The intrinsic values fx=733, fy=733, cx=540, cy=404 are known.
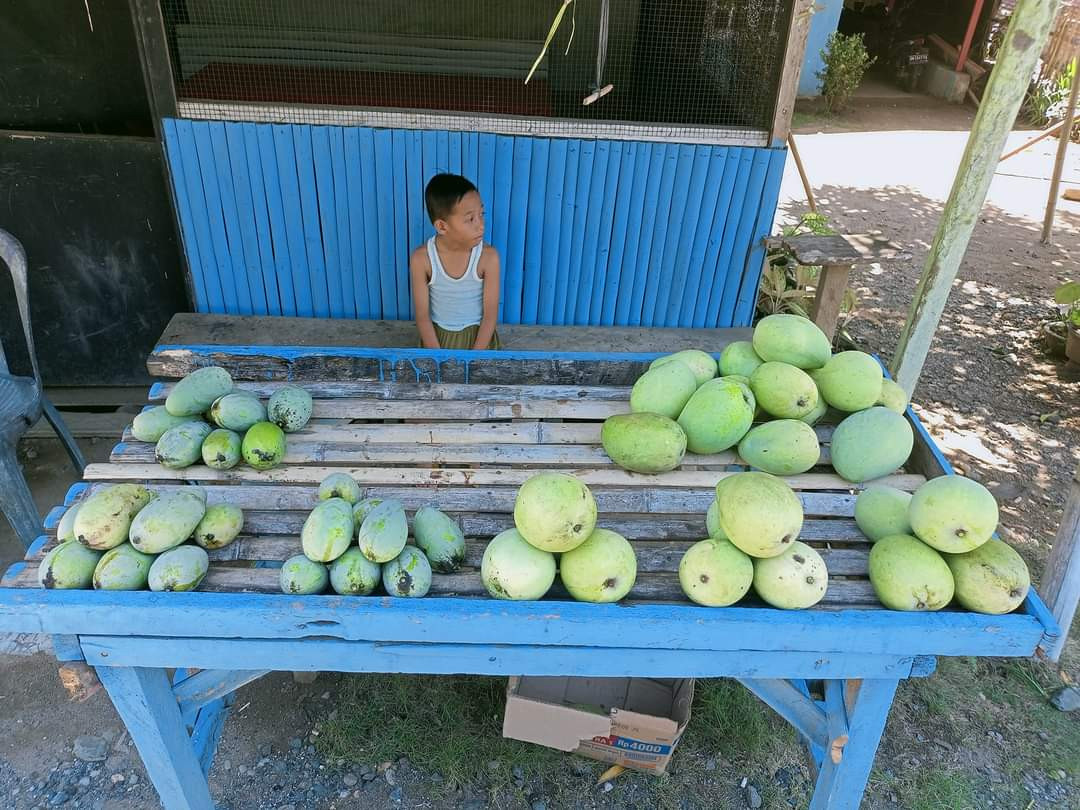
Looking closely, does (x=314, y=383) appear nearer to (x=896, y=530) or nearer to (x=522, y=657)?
(x=522, y=657)

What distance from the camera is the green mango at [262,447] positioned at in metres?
1.87

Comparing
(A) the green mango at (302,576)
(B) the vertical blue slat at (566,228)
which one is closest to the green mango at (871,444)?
(A) the green mango at (302,576)

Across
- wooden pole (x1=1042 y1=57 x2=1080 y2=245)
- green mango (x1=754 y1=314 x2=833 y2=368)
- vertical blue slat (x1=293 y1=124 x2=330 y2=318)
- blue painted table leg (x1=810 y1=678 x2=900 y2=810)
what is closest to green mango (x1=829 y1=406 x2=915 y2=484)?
green mango (x1=754 y1=314 x2=833 y2=368)

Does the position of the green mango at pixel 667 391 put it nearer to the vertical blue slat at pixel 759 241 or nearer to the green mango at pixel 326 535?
the green mango at pixel 326 535

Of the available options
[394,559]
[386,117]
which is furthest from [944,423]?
[394,559]

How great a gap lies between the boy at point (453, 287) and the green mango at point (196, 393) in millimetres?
1166

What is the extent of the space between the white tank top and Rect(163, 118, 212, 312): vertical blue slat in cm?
126

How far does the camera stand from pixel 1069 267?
6672mm

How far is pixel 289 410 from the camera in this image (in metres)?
2.00

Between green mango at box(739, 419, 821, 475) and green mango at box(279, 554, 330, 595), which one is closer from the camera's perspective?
green mango at box(279, 554, 330, 595)

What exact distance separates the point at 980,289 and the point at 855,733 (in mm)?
5629

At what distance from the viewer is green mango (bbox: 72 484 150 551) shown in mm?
1549

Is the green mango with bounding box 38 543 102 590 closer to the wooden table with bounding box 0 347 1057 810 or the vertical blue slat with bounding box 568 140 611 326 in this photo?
the wooden table with bounding box 0 347 1057 810

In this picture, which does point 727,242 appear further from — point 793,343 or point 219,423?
point 219,423
